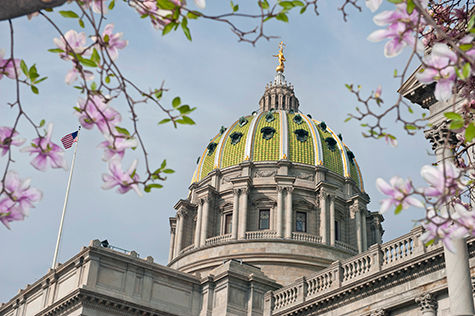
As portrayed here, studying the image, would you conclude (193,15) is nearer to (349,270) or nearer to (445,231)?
(445,231)

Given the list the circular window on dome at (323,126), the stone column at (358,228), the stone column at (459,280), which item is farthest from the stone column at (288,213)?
the stone column at (459,280)

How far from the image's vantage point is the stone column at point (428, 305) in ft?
87.7

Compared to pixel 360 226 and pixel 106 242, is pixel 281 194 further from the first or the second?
pixel 106 242

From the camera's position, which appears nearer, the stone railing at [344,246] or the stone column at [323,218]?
the stone column at [323,218]

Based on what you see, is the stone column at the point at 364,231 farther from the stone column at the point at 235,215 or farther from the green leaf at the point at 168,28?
the green leaf at the point at 168,28

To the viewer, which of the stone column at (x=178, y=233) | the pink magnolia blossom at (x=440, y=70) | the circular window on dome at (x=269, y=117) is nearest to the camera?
the pink magnolia blossom at (x=440, y=70)

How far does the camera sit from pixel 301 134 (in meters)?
65.1

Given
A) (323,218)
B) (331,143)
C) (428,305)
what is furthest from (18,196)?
(331,143)

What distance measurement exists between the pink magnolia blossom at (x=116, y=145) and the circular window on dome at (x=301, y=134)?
58629mm

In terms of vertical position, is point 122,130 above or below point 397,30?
below

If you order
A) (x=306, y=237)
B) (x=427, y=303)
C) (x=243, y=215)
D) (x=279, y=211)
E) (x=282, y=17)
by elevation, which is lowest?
(x=282, y=17)

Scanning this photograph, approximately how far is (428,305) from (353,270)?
18.7ft

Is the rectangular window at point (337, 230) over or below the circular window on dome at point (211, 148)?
below

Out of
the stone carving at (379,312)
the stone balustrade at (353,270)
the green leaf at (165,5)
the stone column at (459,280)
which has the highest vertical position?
the stone balustrade at (353,270)
